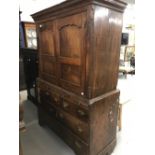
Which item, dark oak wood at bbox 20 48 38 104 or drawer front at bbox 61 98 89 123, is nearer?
drawer front at bbox 61 98 89 123

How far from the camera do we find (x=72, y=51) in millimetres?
1651

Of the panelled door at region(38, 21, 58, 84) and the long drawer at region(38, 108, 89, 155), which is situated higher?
the panelled door at region(38, 21, 58, 84)

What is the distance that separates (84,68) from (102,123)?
0.68m

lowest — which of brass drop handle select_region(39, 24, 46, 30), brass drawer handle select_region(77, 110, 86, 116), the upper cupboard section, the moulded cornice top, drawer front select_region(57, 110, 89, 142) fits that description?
drawer front select_region(57, 110, 89, 142)

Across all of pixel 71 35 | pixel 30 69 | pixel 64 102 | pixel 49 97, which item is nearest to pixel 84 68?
pixel 71 35

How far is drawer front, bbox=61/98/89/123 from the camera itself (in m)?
1.59

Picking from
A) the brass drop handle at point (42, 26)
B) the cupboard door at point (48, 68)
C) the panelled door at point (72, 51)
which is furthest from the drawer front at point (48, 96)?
the brass drop handle at point (42, 26)

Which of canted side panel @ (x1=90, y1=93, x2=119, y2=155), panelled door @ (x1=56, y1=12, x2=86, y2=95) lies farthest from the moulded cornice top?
canted side panel @ (x1=90, y1=93, x2=119, y2=155)

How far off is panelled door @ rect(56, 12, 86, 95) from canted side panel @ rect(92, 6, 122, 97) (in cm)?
13

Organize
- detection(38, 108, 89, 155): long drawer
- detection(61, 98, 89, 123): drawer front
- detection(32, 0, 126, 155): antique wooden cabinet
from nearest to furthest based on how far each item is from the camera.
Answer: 1. detection(32, 0, 126, 155): antique wooden cabinet
2. detection(61, 98, 89, 123): drawer front
3. detection(38, 108, 89, 155): long drawer

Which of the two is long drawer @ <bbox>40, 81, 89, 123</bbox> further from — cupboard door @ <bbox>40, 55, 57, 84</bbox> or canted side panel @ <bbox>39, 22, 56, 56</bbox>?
canted side panel @ <bbox>39, 22, 56, 56</bbox>

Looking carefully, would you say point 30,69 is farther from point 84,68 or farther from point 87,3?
point 87,3
